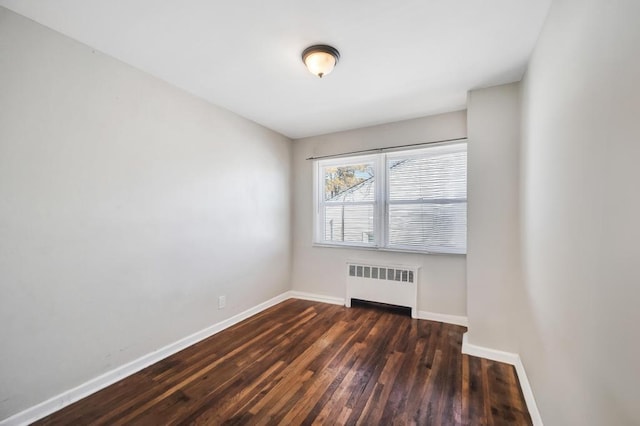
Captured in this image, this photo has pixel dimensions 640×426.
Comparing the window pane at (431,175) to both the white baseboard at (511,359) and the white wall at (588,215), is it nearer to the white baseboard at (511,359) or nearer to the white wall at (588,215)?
the white wall at (588,215)

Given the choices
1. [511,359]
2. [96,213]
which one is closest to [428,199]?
[511,359]

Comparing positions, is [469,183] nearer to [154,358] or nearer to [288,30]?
[288,30]

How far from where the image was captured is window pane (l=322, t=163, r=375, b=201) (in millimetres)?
3743

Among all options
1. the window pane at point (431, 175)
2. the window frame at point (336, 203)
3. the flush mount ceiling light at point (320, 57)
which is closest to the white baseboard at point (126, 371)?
the window frame at point (336, 203)

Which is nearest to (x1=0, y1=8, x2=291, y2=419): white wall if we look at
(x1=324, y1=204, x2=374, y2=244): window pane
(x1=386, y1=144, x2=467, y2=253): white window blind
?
(x1=324, y1=204, x2=374, y2=244): window pane

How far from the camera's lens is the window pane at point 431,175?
3141 mm

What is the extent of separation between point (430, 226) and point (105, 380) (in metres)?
3.44

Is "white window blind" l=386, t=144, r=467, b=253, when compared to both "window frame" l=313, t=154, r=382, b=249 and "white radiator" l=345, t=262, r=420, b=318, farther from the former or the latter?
"white radiator" l=345, t=262, r=420, b=318

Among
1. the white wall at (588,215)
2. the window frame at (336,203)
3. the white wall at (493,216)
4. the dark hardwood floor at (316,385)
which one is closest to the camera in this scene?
the white wall at (588,215)

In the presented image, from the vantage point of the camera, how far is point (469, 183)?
8.38 feet

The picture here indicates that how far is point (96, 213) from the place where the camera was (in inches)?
77.6

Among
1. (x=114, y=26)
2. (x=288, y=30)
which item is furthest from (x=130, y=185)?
(x=288, y=30)

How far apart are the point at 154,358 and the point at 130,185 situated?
1513 millimetres

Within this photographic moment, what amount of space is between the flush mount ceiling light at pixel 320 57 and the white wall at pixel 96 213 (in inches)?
54.7
